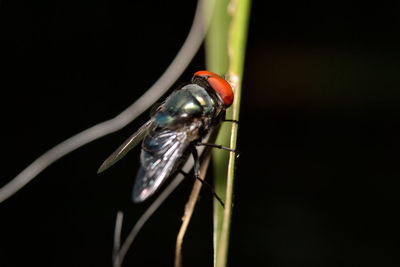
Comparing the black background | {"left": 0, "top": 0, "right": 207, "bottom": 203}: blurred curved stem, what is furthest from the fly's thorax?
the black background

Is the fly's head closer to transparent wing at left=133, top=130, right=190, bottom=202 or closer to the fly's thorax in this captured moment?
the fly's thorax

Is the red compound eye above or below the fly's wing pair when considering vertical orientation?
above

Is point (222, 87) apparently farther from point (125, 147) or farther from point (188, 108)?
point (125, 147)

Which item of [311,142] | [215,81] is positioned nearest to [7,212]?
[215,81]

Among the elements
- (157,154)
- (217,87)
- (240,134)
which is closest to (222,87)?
(217,87)

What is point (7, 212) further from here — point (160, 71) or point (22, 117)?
point (160, 71)

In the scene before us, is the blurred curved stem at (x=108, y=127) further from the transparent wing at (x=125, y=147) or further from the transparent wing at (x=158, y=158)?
the transparent wing at (x=158, y=158)
